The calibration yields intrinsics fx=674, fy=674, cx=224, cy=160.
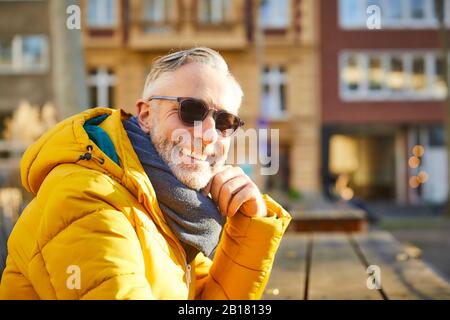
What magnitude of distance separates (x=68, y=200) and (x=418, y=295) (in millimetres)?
2107

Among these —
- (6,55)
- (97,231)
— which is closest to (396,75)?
(6,55)

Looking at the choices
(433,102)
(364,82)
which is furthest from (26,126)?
(433,102)

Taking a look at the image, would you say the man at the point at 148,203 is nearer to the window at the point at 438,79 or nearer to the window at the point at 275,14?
the window at the point at 275,14

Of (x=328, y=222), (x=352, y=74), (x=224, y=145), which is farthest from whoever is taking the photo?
(x=352, y=74)

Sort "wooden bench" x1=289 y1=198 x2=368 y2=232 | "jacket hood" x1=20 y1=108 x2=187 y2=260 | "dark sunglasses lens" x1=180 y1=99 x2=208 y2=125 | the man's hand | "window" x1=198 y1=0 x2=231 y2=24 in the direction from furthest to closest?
"window" x1=198 y1=0 x2=231 y2=24 → "wooden bench" x1=289 y1=198 x2=368 y2=232 → the man's hand → "dark sunglasses lens" x1=180 y1=99 x2=208 y2=125 → "jacket hood" x1=20 y1=108 x2=187 y2=260

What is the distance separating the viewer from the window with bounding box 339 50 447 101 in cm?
2589

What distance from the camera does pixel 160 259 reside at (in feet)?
5.41

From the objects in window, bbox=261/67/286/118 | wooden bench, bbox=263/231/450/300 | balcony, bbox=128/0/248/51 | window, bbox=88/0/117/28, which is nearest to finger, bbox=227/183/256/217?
wooden bench, bbox=263/231/450/300

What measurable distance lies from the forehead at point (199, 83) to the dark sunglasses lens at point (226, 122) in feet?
0.09

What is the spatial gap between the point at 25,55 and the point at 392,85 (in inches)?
561

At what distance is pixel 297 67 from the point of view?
83.8 feet

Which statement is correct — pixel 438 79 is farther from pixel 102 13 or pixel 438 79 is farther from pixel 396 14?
pixel 102 13

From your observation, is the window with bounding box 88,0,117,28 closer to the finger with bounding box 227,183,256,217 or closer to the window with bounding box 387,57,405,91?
the window with bounding box 387,57,405,91

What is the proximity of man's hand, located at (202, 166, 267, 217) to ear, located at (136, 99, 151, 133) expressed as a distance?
238mm
